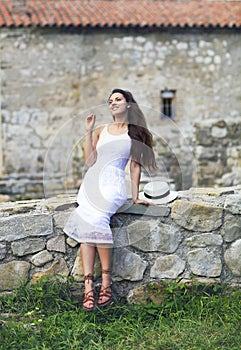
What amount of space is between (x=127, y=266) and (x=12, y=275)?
70 centimetres

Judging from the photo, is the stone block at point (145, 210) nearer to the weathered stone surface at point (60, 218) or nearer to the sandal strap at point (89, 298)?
the weathered stone surface at point (60, 218)

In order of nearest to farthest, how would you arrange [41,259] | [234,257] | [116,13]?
[41,259], [234,257], [116,13]

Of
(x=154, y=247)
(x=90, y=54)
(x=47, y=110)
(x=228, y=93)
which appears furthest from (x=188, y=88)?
(x=154, y=247)

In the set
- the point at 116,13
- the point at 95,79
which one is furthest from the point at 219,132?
the point at 116,13

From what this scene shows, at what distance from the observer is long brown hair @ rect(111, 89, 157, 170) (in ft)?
13.4

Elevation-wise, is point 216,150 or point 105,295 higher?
point 216,150

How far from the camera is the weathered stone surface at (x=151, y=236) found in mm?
3980

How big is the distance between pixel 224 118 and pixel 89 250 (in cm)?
963

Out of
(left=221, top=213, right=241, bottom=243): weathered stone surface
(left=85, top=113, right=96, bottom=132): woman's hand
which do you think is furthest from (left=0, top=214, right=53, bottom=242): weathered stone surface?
(left=221, top=213, right=241, bottom=243): weathered stone surface

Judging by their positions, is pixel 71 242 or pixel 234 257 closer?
pixel 71 242

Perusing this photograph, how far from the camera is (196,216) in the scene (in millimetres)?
4012

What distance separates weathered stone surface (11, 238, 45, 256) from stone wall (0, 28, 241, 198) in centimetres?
772

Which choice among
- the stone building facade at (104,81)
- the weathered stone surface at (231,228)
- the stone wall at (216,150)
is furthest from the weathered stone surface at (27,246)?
→ the stone wall at (216,150)

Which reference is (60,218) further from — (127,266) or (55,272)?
(127,266)
